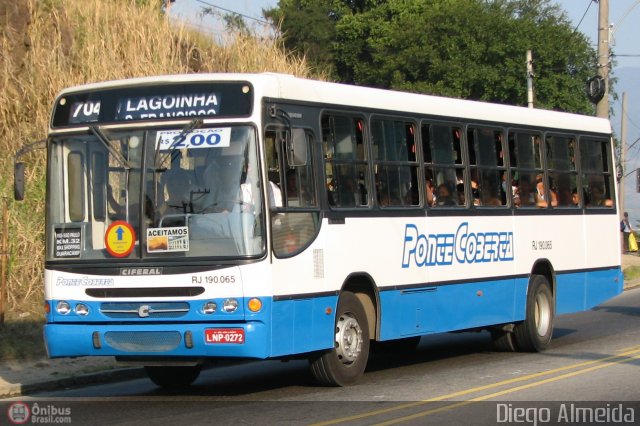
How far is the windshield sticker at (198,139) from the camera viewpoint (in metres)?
11.0

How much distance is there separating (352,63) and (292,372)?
5023cm

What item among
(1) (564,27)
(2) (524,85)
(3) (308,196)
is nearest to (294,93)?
(3) (308,196)

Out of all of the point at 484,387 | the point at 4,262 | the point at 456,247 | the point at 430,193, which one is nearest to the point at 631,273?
the point at 456,247

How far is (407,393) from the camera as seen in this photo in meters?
11.7

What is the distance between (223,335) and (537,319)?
21.3 feet

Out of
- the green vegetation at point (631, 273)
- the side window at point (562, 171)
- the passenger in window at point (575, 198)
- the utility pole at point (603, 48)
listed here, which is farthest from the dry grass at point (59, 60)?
the green vegetation at point (631, 273)

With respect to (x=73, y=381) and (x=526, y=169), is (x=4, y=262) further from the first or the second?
(x=526, y=169)

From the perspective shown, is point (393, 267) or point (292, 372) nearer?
point (393, 267)

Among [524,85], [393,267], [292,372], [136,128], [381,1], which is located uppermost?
[381,1]

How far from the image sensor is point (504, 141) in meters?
15.6

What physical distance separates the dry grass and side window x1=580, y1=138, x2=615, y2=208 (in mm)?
8373

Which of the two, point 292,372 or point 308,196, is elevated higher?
point 308,196

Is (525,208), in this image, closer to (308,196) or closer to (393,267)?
(393,267)

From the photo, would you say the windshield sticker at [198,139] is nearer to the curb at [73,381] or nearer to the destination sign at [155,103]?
the destination sign at [155,103]
